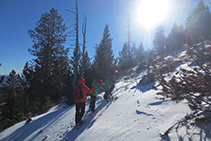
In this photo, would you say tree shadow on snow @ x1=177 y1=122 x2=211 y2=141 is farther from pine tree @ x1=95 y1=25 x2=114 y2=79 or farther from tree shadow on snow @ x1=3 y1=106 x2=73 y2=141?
pine tree @ x1=95 y1=25 x2=114 y2=79

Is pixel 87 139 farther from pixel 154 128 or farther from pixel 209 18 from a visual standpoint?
pixel 209 18

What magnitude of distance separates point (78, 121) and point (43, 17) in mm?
15338

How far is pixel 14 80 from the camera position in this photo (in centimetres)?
1530

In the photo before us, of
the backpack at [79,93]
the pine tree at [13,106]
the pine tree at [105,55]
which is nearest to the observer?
the backpack at [79,93]

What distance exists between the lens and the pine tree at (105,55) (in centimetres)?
1653

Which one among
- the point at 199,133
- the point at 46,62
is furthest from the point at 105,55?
the point at 199,133

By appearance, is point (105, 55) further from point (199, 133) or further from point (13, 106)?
point (199, 133)

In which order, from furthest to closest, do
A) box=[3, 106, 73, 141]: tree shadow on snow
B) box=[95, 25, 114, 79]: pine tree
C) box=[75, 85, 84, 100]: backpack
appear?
box=[95, 25, 114, 79]: pine tree → box=[3, 106, 73, 141]: tree shadow on snow → box=[75, 85, 84, 100]: backpack

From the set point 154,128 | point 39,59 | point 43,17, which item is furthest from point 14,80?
point 154,128

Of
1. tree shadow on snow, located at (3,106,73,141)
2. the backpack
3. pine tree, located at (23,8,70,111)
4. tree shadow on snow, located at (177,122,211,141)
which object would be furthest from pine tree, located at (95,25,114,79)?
tree shadow on snow, located at (177,122,211,141)

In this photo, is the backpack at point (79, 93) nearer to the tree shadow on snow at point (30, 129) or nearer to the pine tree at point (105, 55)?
the tree shadow on snow at point (30, 129)

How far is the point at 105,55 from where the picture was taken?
55.5 ft

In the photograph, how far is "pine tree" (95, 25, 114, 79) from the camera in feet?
54.2

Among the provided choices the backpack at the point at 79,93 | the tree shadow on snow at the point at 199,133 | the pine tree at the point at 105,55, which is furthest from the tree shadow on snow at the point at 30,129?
the pine tree at the point at 105,55
